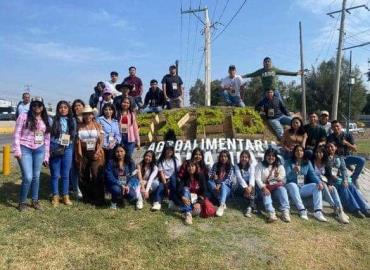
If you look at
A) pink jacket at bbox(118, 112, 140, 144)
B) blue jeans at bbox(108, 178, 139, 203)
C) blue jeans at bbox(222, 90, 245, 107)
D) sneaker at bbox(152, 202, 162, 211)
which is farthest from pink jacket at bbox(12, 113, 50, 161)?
blue jeans at bbox(222, 90, 245, 107)

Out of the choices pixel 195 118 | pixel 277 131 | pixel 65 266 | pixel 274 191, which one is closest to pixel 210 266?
pixel 65 266

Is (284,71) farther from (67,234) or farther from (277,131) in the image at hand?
(67,234)

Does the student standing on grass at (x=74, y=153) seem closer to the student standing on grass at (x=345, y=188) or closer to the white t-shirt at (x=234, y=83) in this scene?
the student standing on grass at (x=345, y=188)

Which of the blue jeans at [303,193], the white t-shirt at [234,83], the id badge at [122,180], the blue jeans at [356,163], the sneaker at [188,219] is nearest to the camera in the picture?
the sneaker at [188,219]

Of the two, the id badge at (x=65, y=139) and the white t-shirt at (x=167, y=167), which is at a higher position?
the id badge at (x=65, y=139)

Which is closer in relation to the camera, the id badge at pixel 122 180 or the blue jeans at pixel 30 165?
the blue jeans at pixel 30 165

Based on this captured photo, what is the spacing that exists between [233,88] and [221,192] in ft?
17.3

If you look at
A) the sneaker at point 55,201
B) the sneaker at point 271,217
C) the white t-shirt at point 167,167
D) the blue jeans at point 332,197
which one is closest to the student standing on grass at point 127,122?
the white t-shirt at point 167,167

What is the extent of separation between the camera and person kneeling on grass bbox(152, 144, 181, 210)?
763cm

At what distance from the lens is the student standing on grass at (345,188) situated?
7.94 meters

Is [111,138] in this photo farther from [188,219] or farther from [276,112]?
[276,112]

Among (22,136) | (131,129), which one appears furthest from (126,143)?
(22,136)

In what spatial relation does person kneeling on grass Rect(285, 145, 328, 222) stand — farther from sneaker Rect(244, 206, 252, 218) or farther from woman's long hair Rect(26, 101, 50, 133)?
woman's long hair Rect(26, 101, 50, 133)

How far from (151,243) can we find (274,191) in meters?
2.68
